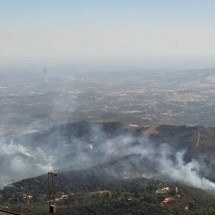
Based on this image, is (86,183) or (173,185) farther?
(86,183)

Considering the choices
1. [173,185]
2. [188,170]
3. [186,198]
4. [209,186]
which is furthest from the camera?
[188,170]

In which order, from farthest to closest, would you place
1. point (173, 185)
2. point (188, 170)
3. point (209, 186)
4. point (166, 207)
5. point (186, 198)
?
point (188, 170) → point (209, 186) → point (173, 185) → point (186, 198) → point (166, 207)

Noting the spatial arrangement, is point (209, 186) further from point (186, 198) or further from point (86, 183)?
point (86, 183)

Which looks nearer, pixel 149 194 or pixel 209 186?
pixel 149 194

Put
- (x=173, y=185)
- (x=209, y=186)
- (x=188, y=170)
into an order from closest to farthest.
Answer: (x=173, y=185)
(x=209, y=186)
(x=188, y=170)

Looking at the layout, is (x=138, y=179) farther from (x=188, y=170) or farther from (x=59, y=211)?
(x=59, y=211)

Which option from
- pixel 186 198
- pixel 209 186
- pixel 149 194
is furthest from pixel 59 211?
pixel 209 186

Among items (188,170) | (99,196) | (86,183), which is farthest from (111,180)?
(188,170)

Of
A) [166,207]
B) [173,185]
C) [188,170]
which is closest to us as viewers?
[166,207]

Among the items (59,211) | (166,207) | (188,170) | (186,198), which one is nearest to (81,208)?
(59,211)
